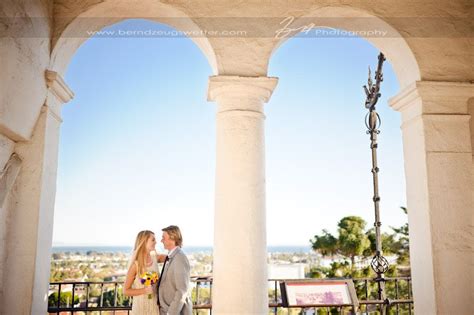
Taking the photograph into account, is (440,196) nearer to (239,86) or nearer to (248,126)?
(248,126)

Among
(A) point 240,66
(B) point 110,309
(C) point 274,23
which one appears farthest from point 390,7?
(B) point 110,309

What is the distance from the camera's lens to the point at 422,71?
6.13 m

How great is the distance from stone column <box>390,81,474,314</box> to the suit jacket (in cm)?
320

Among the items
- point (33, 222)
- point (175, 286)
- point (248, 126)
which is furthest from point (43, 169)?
point (248, 126)

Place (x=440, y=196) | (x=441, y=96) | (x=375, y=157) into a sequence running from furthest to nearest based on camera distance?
(x=375, y=157) → (x=441, y=96) → (x=440, y=196)

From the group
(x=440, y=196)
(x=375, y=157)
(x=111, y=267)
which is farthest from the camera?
(x=111, y=267)

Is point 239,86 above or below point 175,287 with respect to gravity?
above

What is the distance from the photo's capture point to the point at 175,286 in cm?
495

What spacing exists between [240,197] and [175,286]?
4.32 feet

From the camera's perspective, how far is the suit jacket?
4.82m

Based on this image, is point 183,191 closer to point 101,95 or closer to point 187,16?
point 101,95

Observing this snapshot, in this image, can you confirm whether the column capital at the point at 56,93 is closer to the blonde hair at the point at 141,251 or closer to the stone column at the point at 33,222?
the stone column at the point at 33,222

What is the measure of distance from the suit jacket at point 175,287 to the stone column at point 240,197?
41cm

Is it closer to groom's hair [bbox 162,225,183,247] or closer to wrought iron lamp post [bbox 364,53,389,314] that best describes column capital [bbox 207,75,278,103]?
groom's hair [bbox 162,225,183,247]
